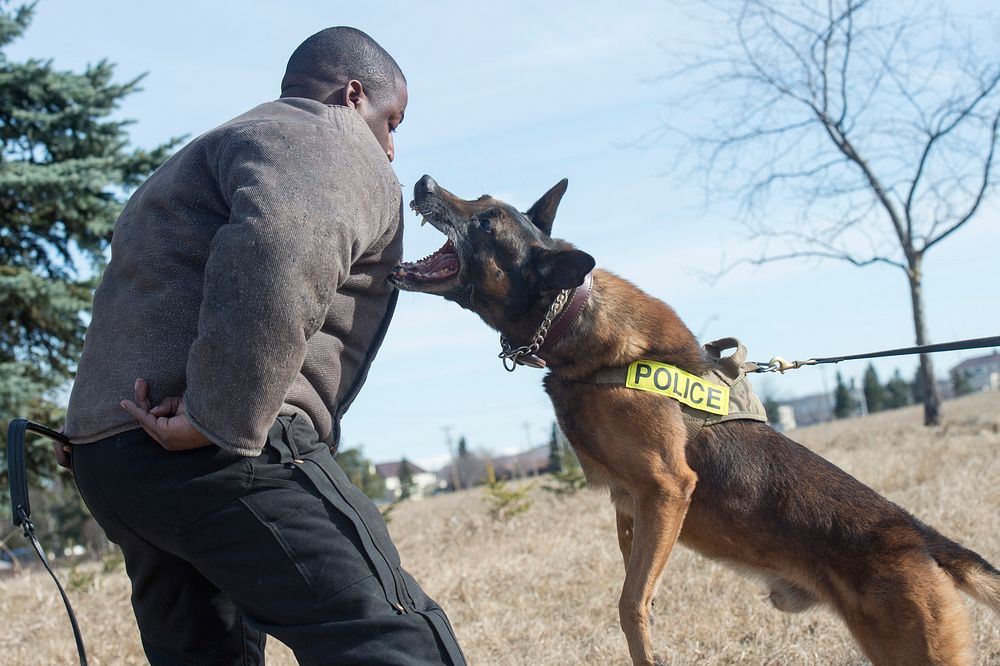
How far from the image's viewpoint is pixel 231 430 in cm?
229

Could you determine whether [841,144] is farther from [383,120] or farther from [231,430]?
[231,430]

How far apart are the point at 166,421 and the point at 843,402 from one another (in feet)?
219

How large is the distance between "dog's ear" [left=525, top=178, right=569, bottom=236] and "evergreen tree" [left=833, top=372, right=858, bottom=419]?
62.1 metres

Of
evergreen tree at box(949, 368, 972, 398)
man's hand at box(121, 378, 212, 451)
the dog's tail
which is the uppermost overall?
evergreen tree at box(949, 368, 972, 398)

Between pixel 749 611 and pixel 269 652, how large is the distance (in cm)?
273

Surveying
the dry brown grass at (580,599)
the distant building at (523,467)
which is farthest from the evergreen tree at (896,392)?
the dry brown grass at (580,599)

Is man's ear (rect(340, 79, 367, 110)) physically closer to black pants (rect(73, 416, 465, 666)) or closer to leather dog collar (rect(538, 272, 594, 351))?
black pants (rect(73, 416, 465, 666))

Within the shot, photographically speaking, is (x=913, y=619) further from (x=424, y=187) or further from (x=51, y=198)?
(x=51, y=198)

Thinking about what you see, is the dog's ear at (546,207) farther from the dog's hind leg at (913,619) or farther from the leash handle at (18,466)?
the leash handle at (18,466)

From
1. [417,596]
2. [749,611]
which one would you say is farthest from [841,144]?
[417,596]

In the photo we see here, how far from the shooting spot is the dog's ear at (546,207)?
474 centimetres

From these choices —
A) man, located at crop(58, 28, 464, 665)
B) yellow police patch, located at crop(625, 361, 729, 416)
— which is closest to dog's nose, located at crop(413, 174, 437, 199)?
yellow police patch, located at crop(625, 361, 729, 416)

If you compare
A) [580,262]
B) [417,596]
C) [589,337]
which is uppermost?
[580,262]

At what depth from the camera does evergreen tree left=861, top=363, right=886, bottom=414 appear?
210ft
